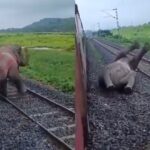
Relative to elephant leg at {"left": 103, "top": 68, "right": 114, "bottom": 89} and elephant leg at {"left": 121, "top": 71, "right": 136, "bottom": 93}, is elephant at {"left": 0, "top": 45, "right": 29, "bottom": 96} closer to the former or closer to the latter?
elephant leg at {"left": 103, "top": 68, "right": 114, "bottom": 89}

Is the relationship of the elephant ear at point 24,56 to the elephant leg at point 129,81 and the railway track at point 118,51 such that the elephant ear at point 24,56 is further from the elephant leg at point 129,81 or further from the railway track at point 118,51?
the elephant leg at point 129,81

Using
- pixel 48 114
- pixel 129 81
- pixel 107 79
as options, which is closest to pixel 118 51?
pixel 107 79

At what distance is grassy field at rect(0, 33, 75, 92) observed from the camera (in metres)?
1.40

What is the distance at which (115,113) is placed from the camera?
2535mm

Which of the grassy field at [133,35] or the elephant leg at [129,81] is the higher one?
the grassy field at [133,35]

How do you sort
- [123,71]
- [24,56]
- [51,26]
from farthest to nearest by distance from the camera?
[123,71], [24,56], [51,26]

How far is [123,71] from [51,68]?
116cm

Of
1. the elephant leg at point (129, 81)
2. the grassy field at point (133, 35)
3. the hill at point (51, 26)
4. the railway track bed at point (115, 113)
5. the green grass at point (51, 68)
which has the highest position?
the hill at point (51, 26)

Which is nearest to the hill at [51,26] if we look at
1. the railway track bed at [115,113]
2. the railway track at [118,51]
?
the railway track at [118,51]

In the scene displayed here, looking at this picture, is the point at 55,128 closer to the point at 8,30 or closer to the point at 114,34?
the point at 8,30

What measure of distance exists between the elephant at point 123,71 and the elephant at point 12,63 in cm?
55

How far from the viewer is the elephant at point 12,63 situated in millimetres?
1496

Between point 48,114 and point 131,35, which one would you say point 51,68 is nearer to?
point 48,114

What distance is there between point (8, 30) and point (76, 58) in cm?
34
